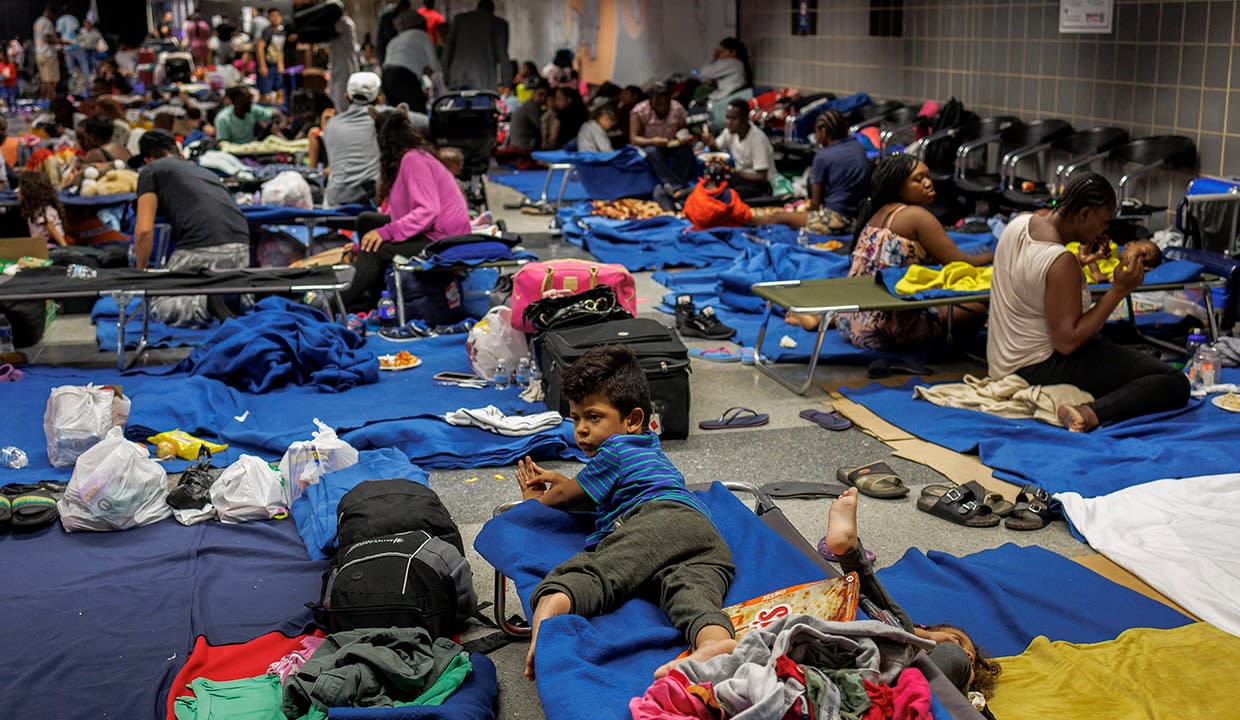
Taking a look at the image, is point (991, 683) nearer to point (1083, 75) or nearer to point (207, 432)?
point (207, 432)

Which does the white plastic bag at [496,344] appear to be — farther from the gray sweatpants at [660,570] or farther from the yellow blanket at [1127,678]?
the yellow blanket at [1127,678]

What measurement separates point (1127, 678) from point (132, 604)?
283cm

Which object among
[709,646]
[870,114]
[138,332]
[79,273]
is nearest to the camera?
[709,646]

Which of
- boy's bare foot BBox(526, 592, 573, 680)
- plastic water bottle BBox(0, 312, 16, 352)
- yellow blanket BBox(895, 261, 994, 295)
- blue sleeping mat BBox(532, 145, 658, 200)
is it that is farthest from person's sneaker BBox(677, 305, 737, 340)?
blue sleeping mat BBox(532, 145, 658, 200)

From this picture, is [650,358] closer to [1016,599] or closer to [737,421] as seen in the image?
[737,421]

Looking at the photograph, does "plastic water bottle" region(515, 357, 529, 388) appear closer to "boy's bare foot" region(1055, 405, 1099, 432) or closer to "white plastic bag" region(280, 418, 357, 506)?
"white plastic bag" region(280, 418, 357, 506)

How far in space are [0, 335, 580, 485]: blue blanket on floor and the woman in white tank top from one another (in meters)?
2.02

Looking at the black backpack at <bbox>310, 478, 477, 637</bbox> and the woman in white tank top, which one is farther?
the woman in white tank top

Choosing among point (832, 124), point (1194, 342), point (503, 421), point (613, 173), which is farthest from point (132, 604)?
point (613, 173)

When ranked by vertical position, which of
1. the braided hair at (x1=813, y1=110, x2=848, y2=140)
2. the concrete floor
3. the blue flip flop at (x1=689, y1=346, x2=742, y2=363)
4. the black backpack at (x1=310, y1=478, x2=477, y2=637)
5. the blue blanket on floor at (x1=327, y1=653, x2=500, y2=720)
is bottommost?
the concrete floor

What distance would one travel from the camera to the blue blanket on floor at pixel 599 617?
8.50ft

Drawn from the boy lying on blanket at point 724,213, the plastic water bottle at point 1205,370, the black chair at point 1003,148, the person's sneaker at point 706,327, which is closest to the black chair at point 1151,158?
the black chair at point 1003,148

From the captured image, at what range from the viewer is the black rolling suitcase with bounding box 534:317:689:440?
523 centimetres

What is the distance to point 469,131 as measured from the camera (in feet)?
34.7
